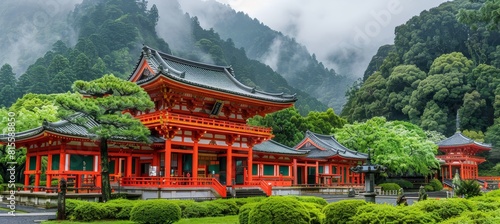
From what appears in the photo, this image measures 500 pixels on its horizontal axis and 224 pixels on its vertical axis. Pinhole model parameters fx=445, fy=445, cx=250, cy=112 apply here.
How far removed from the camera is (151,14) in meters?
146

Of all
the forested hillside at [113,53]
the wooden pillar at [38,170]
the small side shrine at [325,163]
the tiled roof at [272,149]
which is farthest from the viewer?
the forested hillside at [113,53]

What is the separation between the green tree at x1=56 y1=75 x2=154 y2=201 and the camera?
22.1 meters

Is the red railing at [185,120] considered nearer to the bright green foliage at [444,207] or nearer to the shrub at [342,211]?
the shrub at [342,211]

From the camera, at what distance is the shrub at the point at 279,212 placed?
12.4 meters

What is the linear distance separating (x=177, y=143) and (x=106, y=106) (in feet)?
24.4

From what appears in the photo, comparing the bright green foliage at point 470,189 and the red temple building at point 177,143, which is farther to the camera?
the red temple building at point 177,143

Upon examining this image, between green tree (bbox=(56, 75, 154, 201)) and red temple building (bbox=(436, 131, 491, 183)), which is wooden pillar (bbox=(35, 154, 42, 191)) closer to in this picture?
green tree (bbox=(56, 75, 154, 201))

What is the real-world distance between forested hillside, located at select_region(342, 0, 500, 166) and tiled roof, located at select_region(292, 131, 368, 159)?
1391 inches

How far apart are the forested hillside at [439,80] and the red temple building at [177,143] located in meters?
51.5

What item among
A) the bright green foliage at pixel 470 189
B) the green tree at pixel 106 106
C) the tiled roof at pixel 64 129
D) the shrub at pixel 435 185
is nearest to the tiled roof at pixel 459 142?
the shrub at pixel 435 185

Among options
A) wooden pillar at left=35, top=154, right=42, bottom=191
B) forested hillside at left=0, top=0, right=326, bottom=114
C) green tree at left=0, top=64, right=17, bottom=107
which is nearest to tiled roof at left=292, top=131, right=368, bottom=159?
wooden pillar at left=35, top=154, right=42, bottom=191

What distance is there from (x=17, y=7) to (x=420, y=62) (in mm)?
137459

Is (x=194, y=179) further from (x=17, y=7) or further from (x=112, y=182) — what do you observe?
(x=17, y=7)

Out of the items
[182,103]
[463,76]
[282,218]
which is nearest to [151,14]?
[463,76]
